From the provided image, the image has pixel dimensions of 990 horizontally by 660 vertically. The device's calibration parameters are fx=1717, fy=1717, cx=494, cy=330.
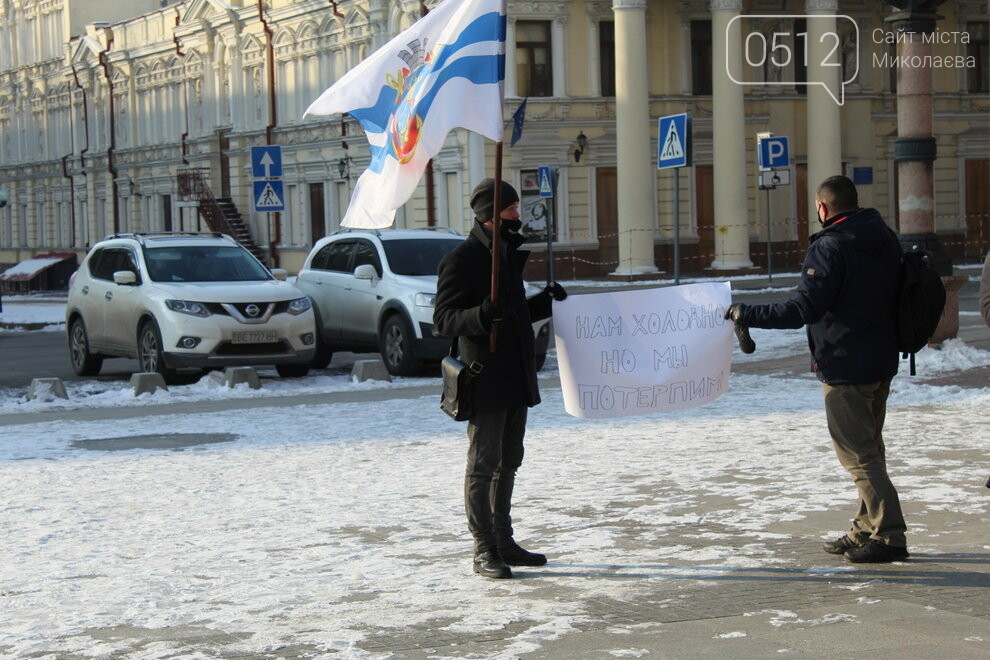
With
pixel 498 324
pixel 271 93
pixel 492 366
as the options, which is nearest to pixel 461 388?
pixel 492 366

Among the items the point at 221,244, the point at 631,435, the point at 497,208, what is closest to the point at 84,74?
the point at 221,244

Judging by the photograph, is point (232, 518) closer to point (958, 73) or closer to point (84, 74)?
point (958, 73)

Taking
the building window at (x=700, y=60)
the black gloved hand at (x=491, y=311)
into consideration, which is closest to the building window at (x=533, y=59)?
the building window at (x=700, y=60)

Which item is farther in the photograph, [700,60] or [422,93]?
[700,60]

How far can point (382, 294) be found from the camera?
1961cm

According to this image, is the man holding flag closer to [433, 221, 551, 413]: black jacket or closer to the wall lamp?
[433, 221, 551, 413]: black jacket

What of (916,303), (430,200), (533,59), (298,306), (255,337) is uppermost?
(533,59)

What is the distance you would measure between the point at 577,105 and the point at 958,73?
11.9 meters

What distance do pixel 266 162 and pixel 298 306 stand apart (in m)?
8.37

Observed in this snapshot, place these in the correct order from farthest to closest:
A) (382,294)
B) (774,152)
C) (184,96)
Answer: (184,96) < (774,152) < (382,294)

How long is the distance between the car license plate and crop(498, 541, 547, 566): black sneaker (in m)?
10.6

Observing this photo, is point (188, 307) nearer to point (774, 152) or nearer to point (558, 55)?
point (774, 152)

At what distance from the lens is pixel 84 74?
2677 inches

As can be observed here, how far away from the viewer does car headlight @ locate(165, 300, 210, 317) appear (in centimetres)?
1822
